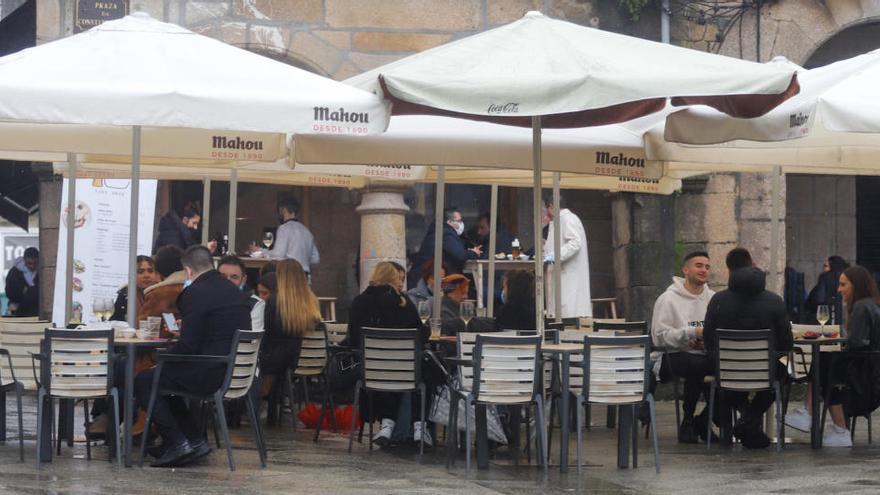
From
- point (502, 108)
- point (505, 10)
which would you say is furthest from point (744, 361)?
point (505, 10)

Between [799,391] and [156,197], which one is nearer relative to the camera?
[799,391]

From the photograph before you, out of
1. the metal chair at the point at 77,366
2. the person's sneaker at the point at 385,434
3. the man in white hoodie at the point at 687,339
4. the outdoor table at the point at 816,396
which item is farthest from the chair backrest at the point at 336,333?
the outdoor table at the point at 816,396

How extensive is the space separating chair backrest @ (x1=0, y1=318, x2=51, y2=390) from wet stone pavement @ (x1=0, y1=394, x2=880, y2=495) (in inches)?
17.7

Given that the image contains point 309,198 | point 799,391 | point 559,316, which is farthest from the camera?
point 309,198

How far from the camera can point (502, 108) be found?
10.1 m

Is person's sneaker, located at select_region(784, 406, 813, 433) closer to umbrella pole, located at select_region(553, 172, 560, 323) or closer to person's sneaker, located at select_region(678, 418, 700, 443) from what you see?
person's sneaker, located at select_region(678, 418, 700, 443)

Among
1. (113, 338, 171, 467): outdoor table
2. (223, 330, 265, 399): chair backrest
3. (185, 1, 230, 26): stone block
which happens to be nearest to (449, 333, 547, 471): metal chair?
(223, 330, 265, 399): chair backrest

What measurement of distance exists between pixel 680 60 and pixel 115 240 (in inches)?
307

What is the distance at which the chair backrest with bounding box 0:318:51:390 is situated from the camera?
11.4m

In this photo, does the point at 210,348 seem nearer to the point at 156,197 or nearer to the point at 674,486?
the point at 674,486

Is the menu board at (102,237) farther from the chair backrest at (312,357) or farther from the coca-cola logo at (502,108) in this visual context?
the coca-cola logo at (502,108)

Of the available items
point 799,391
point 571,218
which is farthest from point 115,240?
point 799,391

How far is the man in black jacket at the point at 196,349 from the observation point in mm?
10125

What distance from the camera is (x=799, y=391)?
16.6 meters
